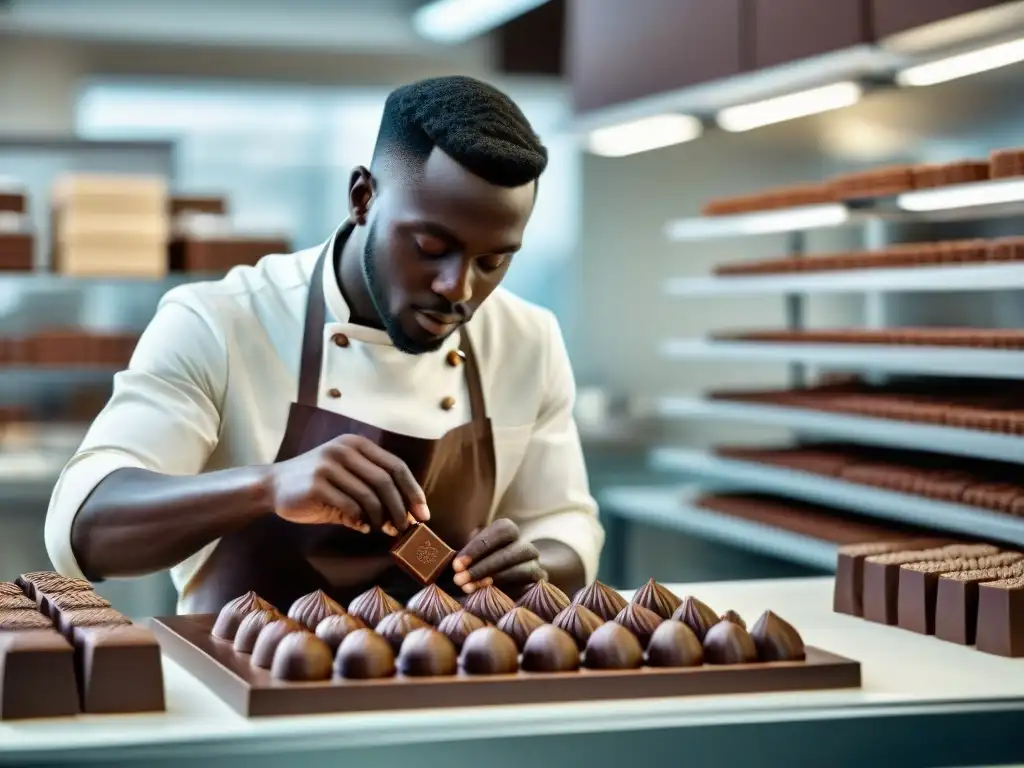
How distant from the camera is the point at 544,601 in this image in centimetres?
187

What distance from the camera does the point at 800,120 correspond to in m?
5.29

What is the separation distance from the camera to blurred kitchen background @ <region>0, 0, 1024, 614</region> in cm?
355

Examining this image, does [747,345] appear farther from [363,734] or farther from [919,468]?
[363,734]

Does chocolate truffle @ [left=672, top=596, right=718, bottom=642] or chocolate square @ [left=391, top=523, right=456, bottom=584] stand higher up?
chocolate square @ [left=391, top=523, right=456, bottom=584]

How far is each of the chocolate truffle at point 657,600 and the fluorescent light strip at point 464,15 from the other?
4020 millimetres

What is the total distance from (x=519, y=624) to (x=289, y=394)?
0.90 m

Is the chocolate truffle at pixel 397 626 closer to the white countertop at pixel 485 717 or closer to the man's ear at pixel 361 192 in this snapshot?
the white countertop at pixel 485 717

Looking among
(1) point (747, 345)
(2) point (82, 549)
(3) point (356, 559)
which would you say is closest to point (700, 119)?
(1) point (747, 345)

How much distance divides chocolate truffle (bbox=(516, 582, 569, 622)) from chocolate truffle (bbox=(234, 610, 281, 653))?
0.33m

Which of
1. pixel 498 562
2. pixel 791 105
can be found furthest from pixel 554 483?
pixel 791 105

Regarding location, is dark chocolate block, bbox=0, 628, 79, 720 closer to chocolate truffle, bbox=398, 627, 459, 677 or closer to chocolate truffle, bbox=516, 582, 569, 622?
chocolate truffle, bbox=398, 627, 459, 677

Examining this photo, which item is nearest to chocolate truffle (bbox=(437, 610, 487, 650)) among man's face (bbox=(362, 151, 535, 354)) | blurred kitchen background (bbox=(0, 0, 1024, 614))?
man's face (bbox=(362, 151, 535, 354))

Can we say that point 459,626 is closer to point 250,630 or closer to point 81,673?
point 250,630

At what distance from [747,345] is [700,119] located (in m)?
0.67
